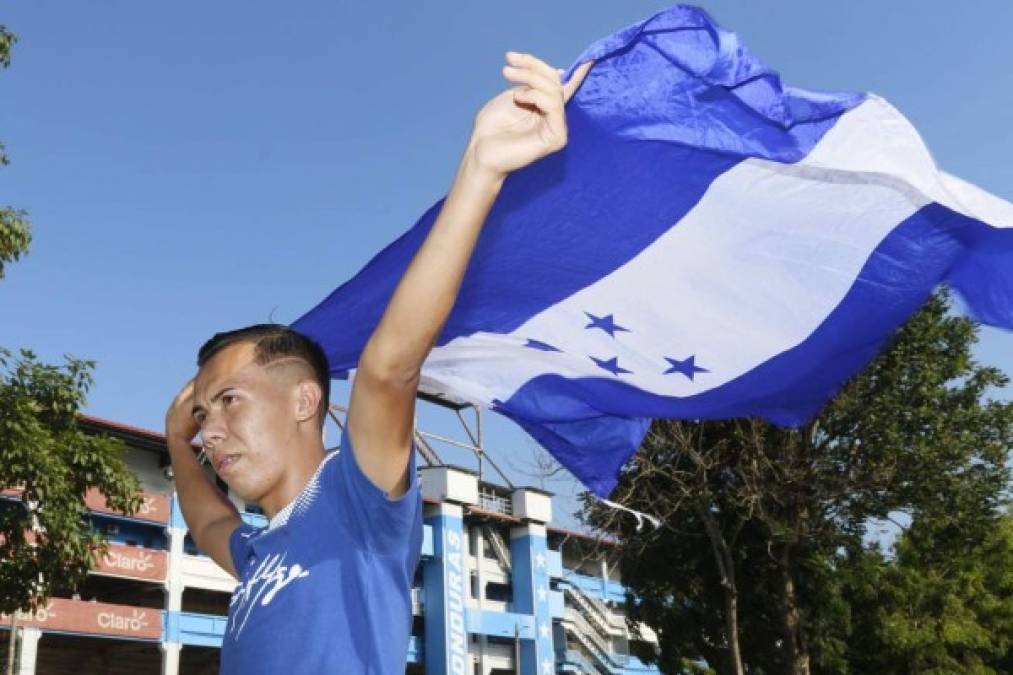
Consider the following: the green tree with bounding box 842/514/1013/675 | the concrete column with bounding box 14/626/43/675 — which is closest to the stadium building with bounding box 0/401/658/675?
the concrete column with bounding box 14/626/43/675

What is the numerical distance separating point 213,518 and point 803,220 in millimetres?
2614

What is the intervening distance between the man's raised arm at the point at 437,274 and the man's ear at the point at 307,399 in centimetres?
29

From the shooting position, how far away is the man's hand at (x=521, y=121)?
2400 mm

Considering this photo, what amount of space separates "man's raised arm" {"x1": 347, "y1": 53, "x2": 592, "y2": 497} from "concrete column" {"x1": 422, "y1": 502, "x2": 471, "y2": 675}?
39.3 meters

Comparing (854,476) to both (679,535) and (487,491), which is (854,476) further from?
(487,491)

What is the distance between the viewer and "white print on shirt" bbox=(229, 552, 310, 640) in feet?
8.05

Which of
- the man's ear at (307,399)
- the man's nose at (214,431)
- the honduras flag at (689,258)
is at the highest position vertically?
the honduras flag at (689,258)

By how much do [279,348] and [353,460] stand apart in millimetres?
478

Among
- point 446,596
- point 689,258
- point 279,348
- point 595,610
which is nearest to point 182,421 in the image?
point 279,348

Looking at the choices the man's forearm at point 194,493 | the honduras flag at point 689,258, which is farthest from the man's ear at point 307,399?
the honduras flag at point 689,258

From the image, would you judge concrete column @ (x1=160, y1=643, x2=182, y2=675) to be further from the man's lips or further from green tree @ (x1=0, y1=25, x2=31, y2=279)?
the man's lips

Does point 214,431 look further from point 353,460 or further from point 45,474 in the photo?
point 45,474

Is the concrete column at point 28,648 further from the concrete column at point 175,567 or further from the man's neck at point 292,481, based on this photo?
the man's neck at point 292,481

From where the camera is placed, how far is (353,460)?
2420mm
